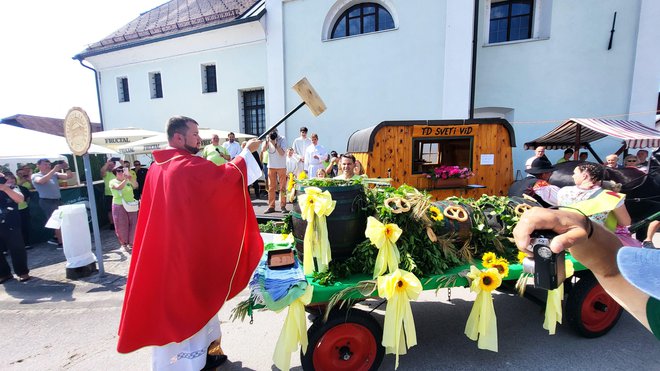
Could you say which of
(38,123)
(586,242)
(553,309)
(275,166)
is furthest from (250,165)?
(38,123)

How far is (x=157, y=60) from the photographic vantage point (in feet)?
48.4

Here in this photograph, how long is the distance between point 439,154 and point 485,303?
6.10 meters

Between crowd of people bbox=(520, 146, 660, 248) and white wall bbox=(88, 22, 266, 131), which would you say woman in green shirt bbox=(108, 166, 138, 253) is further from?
white wall bbox=(88, 22, 266, 131)

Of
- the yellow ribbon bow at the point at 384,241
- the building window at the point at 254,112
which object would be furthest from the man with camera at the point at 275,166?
the building window at the point at 254,112

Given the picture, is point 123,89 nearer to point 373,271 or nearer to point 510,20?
→ point 510,20

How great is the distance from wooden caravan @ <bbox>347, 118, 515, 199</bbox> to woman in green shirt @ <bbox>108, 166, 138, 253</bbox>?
503 centimetres

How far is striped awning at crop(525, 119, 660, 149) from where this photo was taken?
6.92 meters

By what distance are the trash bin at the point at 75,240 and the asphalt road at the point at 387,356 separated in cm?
56

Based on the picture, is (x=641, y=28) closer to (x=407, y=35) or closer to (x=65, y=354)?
(x=407, y=35)

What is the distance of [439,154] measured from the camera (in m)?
8.20

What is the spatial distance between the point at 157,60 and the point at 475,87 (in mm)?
14427

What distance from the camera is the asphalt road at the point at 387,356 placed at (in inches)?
110

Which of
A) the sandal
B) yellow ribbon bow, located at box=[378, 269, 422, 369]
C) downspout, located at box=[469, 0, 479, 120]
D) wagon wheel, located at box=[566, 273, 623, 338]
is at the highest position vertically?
downspout, located at box=[469, 0, 479, 120]

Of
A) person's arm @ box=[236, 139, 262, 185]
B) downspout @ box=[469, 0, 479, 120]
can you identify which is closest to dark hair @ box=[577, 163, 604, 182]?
person's arm @ box=[236, 139, 262, 185]
